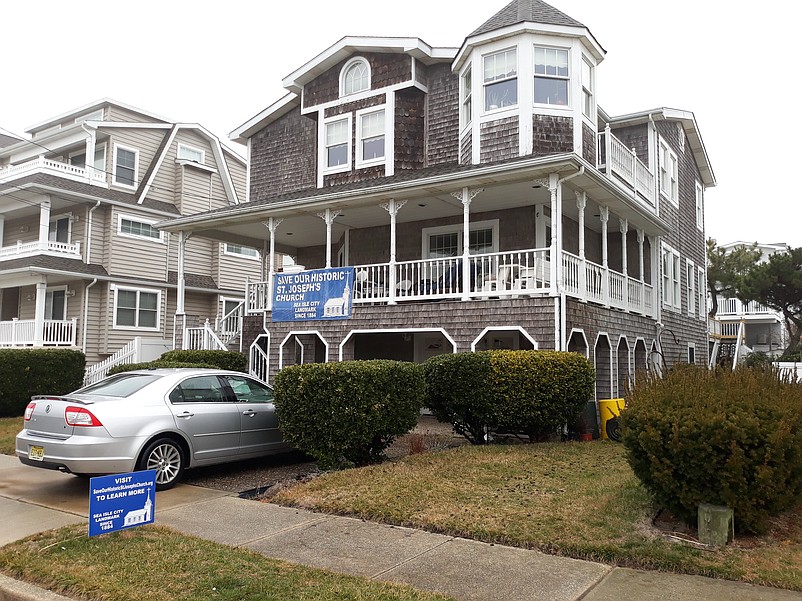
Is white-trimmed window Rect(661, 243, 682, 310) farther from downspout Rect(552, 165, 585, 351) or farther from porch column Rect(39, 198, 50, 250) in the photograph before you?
porch column Rect(39, 198, 50, 250)

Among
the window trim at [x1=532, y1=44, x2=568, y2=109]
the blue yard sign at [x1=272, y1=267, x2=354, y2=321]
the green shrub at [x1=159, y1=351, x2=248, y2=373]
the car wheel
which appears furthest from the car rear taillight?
the window trim at [x1=532, y1=44, x2=568, y2=109]

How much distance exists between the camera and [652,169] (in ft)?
64.2

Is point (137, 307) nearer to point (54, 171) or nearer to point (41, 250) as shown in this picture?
point (41, 250)

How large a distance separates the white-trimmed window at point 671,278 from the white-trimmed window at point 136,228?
17.7 meters

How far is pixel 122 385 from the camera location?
875 cm

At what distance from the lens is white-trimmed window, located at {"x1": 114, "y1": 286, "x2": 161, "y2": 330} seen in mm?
24561

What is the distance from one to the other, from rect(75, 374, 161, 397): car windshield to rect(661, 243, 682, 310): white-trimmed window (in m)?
16.0

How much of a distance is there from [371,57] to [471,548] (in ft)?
53.5

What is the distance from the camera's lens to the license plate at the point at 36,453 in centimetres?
790

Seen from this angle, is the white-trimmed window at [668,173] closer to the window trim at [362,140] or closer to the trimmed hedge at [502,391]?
the window trim at [362,140]

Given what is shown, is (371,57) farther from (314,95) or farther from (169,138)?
(169,138)

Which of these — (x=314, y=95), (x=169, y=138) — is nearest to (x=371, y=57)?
(x=314, y=95)

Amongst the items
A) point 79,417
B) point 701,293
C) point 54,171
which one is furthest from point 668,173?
point 54,171

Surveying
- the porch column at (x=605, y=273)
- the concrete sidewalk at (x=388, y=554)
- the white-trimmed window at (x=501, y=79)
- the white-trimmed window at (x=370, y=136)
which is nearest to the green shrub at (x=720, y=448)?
the concrete sidewalk at (x=388, y=554)
